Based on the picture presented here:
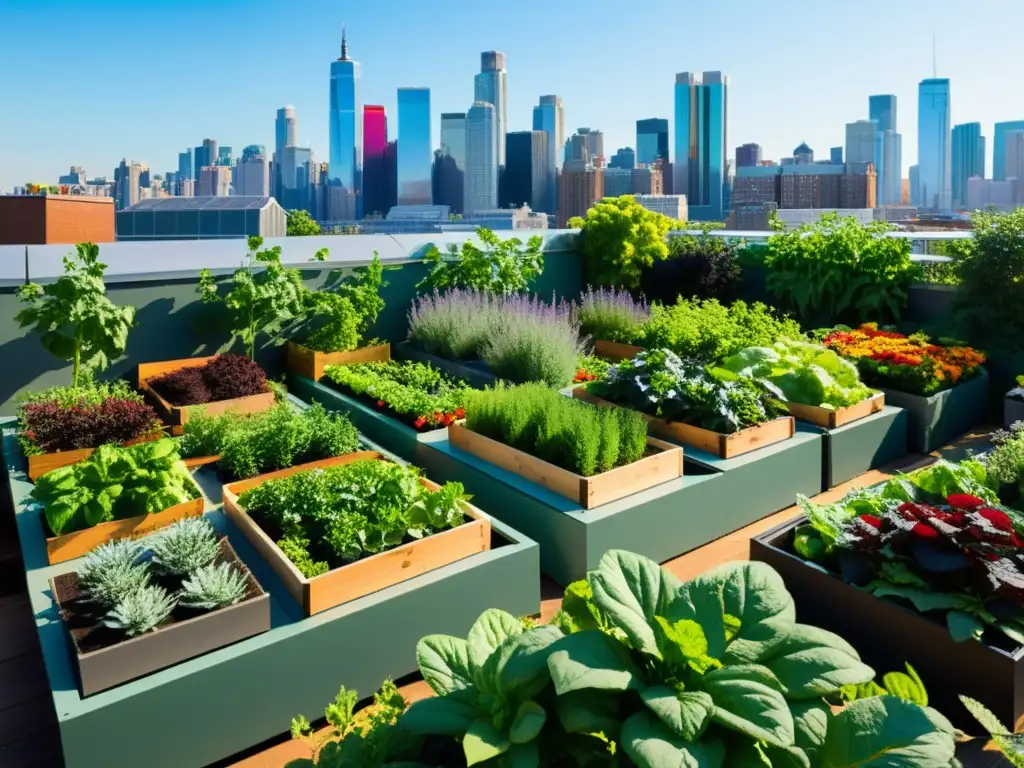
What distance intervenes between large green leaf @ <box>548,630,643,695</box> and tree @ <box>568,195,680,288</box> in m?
6.14

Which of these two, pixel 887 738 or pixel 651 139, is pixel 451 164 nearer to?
pixel 651 139

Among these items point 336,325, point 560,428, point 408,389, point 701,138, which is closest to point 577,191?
point 701,138

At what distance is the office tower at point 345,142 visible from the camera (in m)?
101

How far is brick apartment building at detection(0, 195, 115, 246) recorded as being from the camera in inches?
439

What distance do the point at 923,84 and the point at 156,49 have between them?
80.6m

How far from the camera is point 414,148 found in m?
123

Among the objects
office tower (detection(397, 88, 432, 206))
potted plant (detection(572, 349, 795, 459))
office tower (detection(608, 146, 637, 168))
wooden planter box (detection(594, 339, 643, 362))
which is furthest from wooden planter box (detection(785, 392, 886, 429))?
office tower (detection(608, 146, 637, 168))

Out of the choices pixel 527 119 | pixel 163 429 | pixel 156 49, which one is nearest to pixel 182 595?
pixel 163 429

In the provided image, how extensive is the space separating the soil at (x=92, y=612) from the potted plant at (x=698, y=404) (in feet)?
7.98

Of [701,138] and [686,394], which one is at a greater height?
[701,138]

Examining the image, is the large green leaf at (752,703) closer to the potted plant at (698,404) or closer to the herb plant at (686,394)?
the potted plant at (698,404)

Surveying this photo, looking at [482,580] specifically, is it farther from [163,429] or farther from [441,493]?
[163,429]

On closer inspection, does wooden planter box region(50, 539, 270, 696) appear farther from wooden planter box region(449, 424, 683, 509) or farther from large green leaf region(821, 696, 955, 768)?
large green leaf region(821, 696, 955, 768)

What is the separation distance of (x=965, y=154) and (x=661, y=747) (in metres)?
87.7
